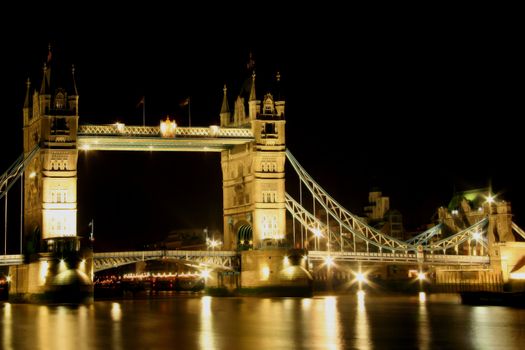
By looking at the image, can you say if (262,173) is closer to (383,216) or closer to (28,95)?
(28,95)

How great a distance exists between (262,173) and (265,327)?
33.2 meters

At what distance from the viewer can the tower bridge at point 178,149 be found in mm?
69312

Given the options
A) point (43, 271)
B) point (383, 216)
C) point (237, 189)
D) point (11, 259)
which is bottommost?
point (43, 271)

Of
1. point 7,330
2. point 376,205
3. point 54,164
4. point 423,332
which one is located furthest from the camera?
point 376,205

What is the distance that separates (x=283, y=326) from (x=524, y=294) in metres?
20.3

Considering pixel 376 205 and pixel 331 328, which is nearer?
pixel 331 328

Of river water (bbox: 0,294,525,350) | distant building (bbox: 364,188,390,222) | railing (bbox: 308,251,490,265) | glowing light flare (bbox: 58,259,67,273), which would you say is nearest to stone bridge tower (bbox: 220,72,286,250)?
railing (bbox: 308,251,490,265)

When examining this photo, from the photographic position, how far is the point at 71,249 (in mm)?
67250

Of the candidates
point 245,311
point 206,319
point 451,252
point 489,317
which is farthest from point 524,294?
point 451,252

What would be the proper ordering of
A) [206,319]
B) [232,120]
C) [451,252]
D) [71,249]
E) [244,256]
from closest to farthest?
[206,319]
[71,249]
[244,256]
[232,120]
[451,252]

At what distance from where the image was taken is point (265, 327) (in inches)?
1761

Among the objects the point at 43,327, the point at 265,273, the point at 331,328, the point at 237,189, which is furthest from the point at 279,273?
the point at 331,328

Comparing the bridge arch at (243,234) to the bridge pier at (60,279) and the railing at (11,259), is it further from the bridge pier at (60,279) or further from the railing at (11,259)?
the railing at (11,259)

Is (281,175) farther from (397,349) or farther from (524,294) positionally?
(397,349)
